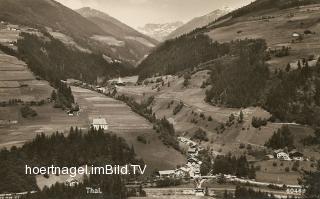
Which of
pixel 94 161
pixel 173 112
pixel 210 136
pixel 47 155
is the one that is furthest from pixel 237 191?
pixel 173 112

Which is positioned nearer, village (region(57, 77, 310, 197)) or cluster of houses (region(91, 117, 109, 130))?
village (region(57, 77, 310, 197))

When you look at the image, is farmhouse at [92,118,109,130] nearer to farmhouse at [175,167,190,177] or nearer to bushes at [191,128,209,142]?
farmhouse at [175,167,190,177]

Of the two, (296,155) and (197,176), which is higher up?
(296,155)

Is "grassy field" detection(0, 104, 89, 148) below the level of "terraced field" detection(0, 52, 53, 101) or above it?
below

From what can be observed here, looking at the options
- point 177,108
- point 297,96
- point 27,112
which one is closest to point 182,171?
point 297,96

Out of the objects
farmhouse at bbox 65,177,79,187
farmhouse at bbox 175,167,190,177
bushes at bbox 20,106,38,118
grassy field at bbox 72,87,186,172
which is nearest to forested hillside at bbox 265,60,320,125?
grassy field at bbox 72,87,186,172

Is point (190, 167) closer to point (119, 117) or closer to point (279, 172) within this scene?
point (279, 172)

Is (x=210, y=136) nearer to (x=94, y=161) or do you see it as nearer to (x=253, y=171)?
(x=253, y=171)

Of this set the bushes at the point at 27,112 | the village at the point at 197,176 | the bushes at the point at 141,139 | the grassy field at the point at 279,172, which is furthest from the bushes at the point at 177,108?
the grassy field at the point at 279,172
